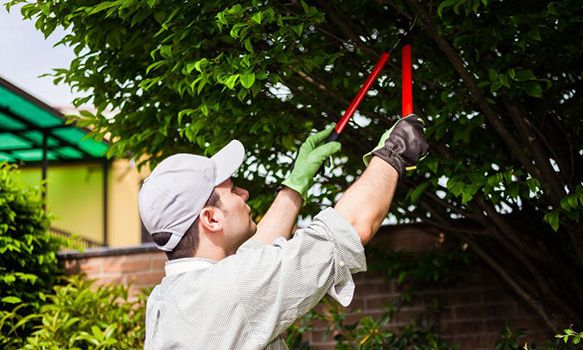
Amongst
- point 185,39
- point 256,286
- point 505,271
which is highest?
point 185,39

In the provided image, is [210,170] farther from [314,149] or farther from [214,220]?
[314,149]

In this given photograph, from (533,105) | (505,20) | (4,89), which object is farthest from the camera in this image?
(4,89)

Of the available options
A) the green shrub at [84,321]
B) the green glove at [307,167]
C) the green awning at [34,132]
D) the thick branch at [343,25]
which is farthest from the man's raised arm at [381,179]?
the green awning at [34,132]

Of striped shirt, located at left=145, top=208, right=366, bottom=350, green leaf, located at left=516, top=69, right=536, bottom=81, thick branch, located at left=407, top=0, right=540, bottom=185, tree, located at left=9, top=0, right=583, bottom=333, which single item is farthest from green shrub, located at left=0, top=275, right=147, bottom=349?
striped shirt, located at left=145, top=208, right=366, bottom=350

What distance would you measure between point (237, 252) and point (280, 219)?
2.11ft

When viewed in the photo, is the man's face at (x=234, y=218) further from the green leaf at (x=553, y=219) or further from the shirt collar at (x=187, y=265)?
the green leaf at (x=553, y=219)

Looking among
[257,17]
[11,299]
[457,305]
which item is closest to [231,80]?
[257,17]

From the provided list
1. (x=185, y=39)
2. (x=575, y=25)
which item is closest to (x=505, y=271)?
(x=575, y=25)

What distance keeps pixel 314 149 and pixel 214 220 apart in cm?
76

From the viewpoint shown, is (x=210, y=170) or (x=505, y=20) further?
(x=505, y=20)

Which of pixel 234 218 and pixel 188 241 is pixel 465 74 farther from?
pixel 188 241

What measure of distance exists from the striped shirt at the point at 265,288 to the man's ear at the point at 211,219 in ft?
0.71

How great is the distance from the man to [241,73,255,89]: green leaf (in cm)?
107

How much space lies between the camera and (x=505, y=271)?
5.29 meters
